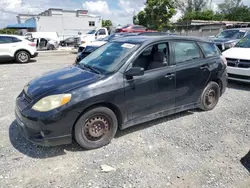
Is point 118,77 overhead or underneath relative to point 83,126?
overhead

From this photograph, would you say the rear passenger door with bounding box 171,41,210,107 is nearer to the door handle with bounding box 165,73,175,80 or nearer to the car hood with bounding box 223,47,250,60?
the door handle with bounding box 165,73,175,80

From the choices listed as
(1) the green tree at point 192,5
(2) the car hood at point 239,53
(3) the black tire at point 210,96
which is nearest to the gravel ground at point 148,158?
(3) the black tire at point 210,96

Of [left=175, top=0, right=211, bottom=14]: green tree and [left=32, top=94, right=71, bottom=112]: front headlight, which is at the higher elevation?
[left=175, top=0, right=211, bottom=14]: green tree

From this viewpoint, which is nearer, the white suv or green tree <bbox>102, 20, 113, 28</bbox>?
the white suv

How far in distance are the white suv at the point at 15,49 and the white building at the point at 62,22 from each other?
2942cm

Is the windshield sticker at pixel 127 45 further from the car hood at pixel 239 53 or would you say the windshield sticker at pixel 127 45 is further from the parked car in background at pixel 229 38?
the parked car in background at pixel 229 38

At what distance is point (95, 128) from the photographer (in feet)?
10.3

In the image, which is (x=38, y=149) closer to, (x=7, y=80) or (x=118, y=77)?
(x=118, y=77)

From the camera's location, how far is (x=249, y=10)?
154ft

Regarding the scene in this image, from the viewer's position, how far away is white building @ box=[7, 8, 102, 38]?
39.2m

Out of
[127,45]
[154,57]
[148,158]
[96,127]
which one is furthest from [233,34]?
[96,127]

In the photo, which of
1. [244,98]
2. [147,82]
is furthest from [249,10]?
[147,82]

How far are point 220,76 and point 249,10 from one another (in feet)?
173

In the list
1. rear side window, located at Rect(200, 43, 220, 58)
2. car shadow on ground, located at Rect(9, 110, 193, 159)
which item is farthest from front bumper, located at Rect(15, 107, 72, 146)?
rear side window, located at Rect(200, 43, 220, 58)
